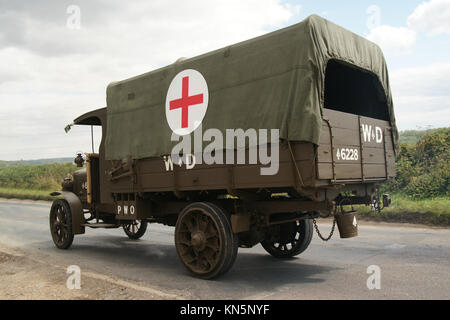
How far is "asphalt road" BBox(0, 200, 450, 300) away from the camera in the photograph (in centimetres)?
523

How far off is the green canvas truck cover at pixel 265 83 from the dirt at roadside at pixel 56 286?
2181mm

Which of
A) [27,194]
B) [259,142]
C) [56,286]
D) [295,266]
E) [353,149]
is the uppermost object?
[259,142]

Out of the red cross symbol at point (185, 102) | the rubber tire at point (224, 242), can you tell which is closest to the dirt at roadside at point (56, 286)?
the rubber tire at point (224, 242)

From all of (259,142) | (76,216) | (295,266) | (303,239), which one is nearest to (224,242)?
(259,142)

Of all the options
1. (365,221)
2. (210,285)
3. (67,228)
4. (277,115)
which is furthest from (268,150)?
(365,221)

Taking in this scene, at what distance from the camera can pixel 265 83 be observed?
5.59 m

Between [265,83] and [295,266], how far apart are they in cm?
306

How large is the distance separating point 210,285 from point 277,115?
7.98 ft

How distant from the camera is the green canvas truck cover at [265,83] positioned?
5167 mm

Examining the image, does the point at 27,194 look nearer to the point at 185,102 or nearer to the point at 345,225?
the point at 185,102

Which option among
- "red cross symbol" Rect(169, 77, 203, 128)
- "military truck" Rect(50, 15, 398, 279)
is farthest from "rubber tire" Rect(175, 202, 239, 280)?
"red cross symbol" Rect(169, 77, 203, 128)

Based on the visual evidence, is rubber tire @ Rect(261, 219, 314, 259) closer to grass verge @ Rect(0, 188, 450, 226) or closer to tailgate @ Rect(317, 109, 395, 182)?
tailgate @ Rect(317, 109, 395, 182)

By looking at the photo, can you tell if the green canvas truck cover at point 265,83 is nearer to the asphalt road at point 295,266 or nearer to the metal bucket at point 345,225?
the metal bucket at point 345,225
